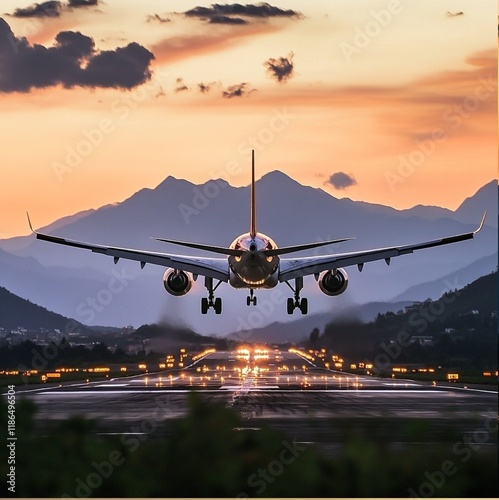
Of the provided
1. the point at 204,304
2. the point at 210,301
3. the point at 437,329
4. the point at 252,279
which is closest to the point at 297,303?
the point at 210,301

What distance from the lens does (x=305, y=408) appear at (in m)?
59.0

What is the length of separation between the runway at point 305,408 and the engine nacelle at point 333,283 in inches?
305

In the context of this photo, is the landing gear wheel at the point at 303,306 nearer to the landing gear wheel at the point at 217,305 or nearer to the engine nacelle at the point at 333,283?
the engine nacelle at the point at 333,283

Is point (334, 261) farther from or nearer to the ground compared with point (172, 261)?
farther from the ground

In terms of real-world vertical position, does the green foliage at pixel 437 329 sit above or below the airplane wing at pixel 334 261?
below

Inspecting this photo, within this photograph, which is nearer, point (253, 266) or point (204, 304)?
point (253, 266)

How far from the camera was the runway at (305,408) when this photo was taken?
38.5 m

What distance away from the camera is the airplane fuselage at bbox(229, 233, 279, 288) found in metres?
83.2

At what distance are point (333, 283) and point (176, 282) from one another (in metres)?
13.4

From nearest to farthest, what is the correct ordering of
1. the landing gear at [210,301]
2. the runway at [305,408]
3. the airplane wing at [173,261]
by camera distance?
the runway at [305,408], the airplane wing at [173,261], the landing gear at [210,301]

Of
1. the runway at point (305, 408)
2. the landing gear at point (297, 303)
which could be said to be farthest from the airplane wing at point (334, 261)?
the runway at point (305, 408)

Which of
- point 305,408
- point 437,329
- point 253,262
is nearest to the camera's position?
point 305,408

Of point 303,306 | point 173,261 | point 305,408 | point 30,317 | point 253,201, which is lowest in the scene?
point 305,408

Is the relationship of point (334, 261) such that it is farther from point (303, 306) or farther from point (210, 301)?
point (210, 301)
